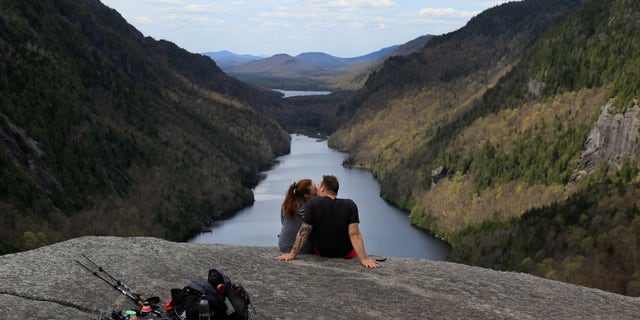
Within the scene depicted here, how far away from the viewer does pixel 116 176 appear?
19475 centimetres

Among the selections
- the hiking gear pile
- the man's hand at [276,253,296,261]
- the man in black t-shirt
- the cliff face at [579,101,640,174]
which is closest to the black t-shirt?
the man in black t-shirt

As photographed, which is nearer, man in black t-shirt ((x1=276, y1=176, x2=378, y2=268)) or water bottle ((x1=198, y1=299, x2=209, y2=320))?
water bottle ((x1=198, y1=299, x2=209, y2=320))

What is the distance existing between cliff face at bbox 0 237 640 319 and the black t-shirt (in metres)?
0.98

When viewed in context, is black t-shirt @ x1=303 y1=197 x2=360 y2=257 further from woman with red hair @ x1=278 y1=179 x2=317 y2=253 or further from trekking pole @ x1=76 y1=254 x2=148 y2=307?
trekking pole @ x1=76 y1=254 x2=148 y2=307

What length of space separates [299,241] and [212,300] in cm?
679

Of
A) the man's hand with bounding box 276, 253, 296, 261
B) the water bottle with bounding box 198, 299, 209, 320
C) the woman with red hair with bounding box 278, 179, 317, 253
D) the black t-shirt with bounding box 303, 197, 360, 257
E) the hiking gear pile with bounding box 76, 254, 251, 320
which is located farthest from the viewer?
the man's hand with bounding box 276, 253, 296, 261

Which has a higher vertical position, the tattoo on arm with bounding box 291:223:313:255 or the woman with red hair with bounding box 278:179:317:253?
the woman with red hair with bounding box 278:179:317:253

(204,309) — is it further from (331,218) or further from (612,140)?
(612,140)

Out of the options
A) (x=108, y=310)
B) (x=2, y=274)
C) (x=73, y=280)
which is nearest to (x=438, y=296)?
(x=108, y=310)

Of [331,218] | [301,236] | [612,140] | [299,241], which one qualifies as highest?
[331,218]

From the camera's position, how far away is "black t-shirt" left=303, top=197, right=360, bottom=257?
63.2ft

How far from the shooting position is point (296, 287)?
60.6 ft

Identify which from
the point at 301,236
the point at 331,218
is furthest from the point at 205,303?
the point at 301,236

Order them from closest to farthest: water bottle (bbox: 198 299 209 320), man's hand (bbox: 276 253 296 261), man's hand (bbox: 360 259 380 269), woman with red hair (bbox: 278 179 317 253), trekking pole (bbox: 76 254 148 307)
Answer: water bottle (bbox: 198 299 209 320) < trekking pole (bbox: 76 254 148 307) < woman with red hair (bbox: 278 179 317 253) < man's hand (bbox: 360 259 380 269) < man's hand (bbox: 276 253 296 261)
